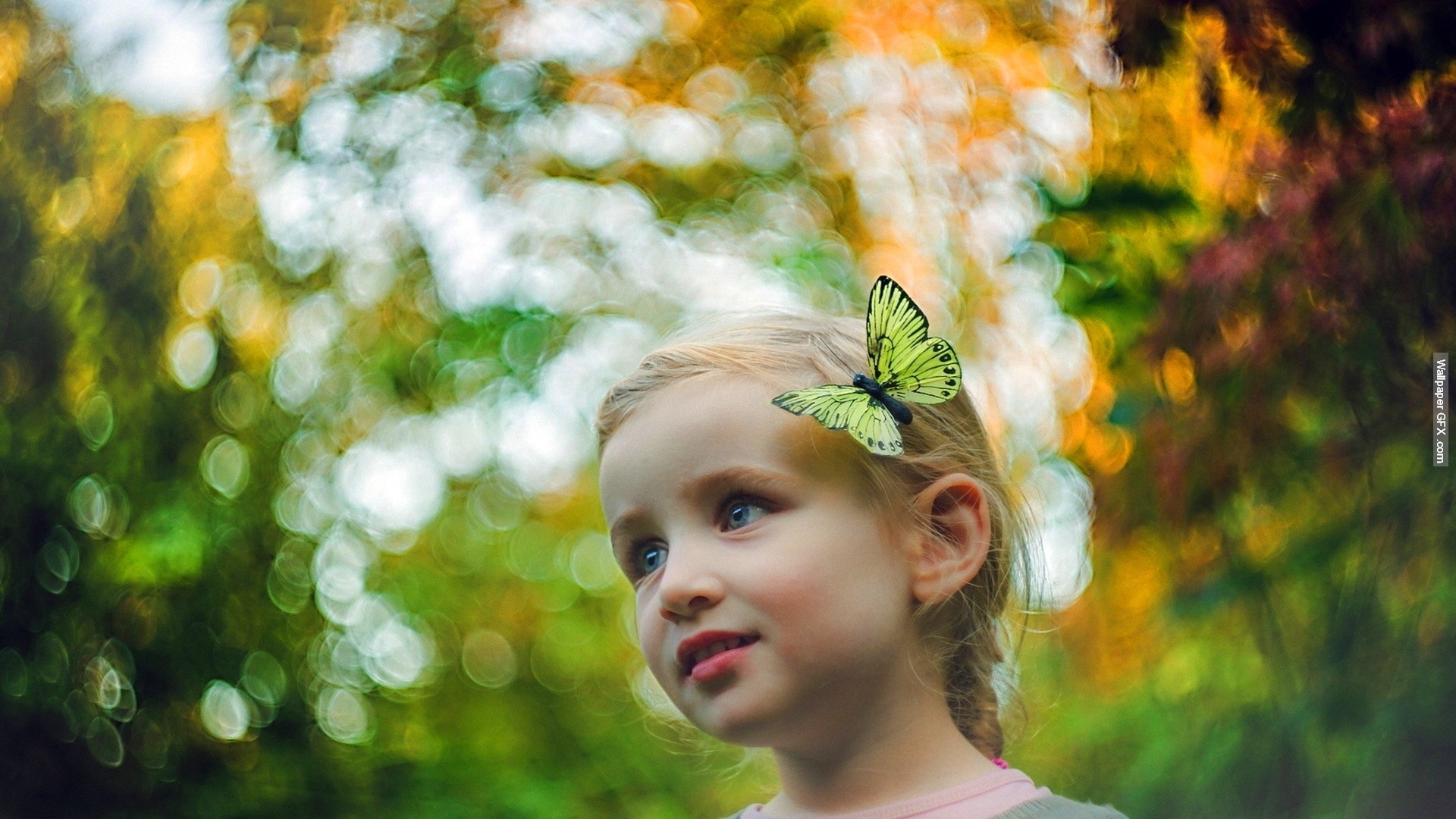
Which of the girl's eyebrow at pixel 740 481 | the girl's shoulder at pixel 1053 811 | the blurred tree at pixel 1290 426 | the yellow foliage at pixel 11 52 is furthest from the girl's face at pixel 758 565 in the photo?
the yellow foliage at pixel 11 52

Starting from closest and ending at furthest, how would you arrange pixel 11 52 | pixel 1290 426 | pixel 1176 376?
pixel 1290 426, pixel 1176 376, pixel 11 52

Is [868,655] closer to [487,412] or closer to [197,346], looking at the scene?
[487,412]

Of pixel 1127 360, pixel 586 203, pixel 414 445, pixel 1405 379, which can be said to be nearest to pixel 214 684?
pixel 414 445

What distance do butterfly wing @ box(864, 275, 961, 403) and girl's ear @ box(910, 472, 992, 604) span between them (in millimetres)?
72

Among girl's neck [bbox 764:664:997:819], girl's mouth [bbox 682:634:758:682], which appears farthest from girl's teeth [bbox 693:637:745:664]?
girl's neck [bbox 764:664:997:819]

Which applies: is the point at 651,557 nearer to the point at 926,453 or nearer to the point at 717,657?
the point at 717,657

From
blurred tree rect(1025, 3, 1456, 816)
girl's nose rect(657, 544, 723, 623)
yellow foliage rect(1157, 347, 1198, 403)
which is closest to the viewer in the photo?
girl's nose rect(657, 544, 723, 623)

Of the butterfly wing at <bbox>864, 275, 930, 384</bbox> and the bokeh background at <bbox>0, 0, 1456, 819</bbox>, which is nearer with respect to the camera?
the butterfly wing at <bbox>864, 275, 930, 384</bbox>

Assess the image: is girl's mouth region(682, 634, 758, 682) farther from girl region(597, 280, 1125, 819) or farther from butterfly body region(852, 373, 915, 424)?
butterfly body region(852, 373, 915, 424)

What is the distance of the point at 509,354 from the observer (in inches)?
110

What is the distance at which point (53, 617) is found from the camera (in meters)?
2.59

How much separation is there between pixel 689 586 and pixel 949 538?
220 millimetres

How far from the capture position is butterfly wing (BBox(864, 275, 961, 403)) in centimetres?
86

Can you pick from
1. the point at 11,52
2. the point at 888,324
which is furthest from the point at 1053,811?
the point at 11,52
